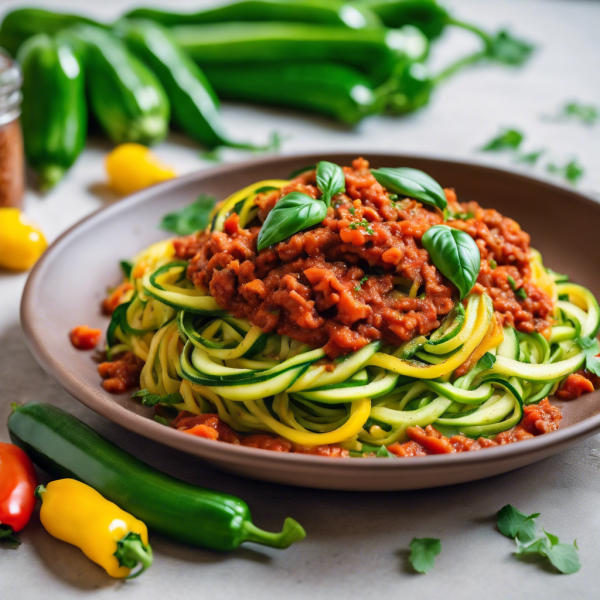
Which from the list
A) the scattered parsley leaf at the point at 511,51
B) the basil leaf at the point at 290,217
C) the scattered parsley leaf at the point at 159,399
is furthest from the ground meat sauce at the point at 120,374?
the scattered parsley leaf at the point at 511,51

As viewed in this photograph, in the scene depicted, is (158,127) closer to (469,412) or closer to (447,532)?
(469,412)

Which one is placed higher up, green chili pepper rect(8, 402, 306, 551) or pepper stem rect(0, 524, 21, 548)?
green chili pepper rect(8, 402, 306, 551)

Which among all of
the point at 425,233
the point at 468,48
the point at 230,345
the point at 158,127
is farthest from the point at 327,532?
the point at 468,48

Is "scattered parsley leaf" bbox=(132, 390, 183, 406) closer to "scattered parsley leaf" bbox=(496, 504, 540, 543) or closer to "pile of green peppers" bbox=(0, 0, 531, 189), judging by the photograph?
"scattered parsley leaf" bbox=(496, 504, 540, 543)

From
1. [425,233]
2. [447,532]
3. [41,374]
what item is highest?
[425,233]

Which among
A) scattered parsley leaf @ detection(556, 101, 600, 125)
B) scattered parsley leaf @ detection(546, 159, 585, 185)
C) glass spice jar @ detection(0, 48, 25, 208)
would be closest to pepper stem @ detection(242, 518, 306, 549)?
glass spice jar @ detection(0, 48, 25, 208)

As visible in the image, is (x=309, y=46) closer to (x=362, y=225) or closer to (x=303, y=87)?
(x=303, y=87)
